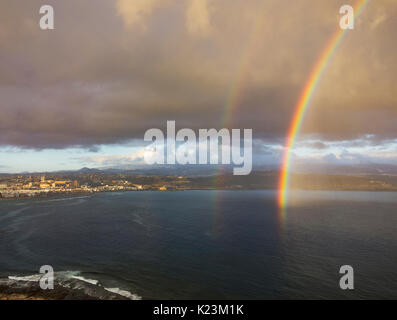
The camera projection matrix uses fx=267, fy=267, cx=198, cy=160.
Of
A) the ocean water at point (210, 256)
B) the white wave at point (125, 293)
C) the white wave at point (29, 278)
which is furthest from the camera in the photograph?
the white wave at point (29, 278)

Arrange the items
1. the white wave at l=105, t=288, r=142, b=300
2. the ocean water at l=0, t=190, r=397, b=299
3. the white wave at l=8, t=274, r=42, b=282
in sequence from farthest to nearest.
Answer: the white wave at l=8, t=274, r=42, b=282 < the ocean water at l=0, t=190, r=397, b=299 < the white wave at l=105, t=288, r=142, b=300

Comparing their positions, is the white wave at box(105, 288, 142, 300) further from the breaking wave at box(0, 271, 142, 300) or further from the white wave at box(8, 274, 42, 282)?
the white wave at box(8, 274, 42, 282)

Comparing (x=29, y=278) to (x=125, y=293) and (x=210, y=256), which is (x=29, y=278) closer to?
(x=125, y=293)

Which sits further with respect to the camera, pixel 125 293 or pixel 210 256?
pixel 210 256

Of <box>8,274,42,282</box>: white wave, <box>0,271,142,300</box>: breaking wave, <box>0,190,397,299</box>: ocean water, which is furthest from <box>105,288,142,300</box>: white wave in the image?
<box>8,274,42,282</box>: white wave

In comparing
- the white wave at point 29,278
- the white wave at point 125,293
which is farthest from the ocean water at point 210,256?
the white wave at point 29,278

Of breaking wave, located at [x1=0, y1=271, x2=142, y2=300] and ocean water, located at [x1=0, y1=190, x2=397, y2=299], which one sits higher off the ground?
breaking wave, located at [x1=0, y1=271, x2=142, y2=300]

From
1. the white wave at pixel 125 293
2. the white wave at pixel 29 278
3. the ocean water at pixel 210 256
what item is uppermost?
the white wave at pixel 29 278

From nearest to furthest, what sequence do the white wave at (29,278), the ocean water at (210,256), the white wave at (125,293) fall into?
1. the white wave at (125,293)
2. the ocean water at (210,256)
3. the white wave at (29,278)

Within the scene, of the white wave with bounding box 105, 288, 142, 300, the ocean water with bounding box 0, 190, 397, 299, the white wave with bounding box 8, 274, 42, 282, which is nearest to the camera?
the white wave with bounding box 105, 288, 142, 300

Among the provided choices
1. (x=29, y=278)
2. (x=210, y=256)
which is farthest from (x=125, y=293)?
(x=210, y=256)

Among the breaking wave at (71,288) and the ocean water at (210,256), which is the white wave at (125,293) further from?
the ocean water at (210,256)
